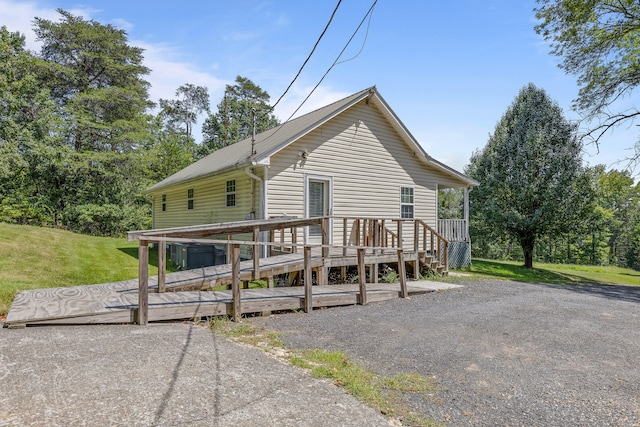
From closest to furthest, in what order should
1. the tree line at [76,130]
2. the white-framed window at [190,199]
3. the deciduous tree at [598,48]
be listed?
the white-framed window at [190,199] < the deciduous tree at [598,48] < the tree line at [76,130]

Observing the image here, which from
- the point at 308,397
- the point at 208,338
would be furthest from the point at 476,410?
the point at 208,338

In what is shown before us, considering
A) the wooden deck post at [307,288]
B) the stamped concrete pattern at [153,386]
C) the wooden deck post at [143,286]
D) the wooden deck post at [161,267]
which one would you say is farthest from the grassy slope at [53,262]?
the wooden deck post at [307,288]

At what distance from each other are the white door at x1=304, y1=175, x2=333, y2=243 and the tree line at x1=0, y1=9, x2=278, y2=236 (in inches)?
703

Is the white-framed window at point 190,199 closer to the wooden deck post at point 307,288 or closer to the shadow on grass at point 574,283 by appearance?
the wooden deck post at point 307,288

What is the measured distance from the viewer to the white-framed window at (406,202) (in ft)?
43.6

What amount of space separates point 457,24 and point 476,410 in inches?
302

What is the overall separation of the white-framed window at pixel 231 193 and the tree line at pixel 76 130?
15.4 m

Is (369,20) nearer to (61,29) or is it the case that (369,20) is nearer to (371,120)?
A: (371,120)

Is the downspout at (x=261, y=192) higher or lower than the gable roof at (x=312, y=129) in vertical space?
lower

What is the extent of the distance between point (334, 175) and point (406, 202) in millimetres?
3333

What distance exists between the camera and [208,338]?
4.62m

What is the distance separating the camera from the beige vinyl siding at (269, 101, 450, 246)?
1068 centimetres

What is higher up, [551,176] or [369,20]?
[369,20]

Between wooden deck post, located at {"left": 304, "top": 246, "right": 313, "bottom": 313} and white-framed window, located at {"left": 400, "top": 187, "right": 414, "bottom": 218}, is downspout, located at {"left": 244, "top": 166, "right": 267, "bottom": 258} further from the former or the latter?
white-framed window, located at {"left": 400, "top": 187, "right": 414, "bottom": 218}
